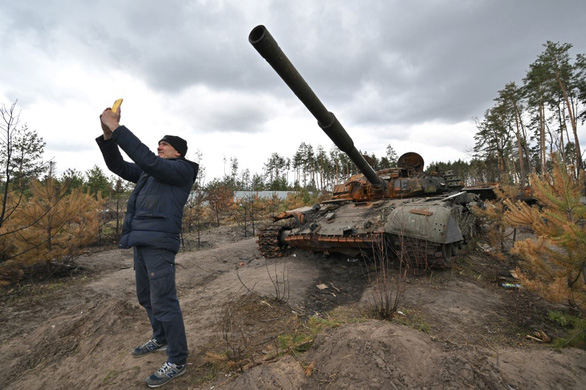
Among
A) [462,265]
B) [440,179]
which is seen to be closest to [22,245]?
[462,265]

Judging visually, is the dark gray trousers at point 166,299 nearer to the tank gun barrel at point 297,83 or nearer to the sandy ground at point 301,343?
the sandy ground at point 301,343

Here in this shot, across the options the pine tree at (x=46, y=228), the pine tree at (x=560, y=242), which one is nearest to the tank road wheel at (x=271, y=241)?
the pine tree at (x=46, y=228)

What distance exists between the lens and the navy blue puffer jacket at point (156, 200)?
253 cm

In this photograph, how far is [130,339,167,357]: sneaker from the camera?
2939 millimetres

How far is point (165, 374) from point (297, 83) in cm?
299

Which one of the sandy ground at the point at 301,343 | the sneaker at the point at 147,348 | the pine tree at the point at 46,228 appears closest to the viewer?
the sandy ground at the point at 301,343

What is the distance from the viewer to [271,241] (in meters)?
7.99

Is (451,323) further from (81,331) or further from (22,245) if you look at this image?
(22,245)

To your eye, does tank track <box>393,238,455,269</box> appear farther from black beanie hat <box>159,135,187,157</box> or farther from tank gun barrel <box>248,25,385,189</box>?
black beanie hat <box>159,135,187,157</box>

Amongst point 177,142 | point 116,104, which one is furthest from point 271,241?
point 116,104

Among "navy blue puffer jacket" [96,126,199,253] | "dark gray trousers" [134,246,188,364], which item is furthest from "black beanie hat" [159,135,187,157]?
"dark gray trousers" [134,246,188,364]

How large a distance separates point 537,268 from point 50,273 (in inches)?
355

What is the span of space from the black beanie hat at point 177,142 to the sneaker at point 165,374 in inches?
77.2

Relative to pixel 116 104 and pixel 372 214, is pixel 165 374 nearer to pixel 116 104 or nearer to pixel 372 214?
pixel 116 104
